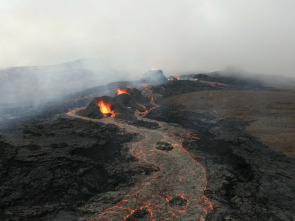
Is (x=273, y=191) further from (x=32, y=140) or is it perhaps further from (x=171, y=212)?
(x=32, y=140)

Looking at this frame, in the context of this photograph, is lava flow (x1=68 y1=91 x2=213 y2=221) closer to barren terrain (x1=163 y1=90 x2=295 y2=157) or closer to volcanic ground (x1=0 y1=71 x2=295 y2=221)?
volcanic ground (x1=0 y1=71 x2=295 y2=221)

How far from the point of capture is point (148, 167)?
29.9 meters

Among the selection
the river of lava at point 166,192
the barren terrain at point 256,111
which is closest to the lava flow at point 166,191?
the river of lava at point 166,192

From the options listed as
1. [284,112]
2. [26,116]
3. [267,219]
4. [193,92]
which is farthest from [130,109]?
[267,219]

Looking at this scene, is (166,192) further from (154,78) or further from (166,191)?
(154,78)

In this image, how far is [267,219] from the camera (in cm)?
1838

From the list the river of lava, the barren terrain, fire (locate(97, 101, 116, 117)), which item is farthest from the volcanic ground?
fire (locate(97, 101, 116, 117))

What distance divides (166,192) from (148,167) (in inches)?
263

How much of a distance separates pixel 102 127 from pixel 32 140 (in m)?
15.7

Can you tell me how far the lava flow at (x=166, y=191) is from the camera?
19.8m

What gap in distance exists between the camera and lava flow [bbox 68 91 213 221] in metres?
19.8

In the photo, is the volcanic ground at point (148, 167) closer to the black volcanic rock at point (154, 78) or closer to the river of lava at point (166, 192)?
the river of lava at point (166, 192)

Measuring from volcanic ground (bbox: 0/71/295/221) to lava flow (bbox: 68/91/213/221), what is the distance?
11 centimetres

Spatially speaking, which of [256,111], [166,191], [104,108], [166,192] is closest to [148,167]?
[166,191]
